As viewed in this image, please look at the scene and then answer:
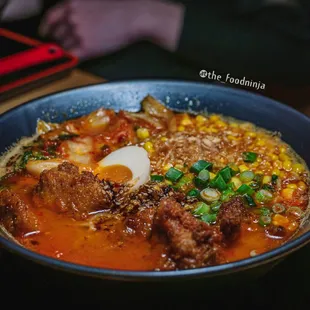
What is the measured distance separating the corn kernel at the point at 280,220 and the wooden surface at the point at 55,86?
155 centimetres

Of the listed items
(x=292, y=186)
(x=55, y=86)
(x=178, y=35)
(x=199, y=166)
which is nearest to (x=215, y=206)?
(x=199, y=166)

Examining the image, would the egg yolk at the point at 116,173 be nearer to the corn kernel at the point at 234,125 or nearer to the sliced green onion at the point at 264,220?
the sliced green onion at the point at 264,220

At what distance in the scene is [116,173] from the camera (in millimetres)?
2217

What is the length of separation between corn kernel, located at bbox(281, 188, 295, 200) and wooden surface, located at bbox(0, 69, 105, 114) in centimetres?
144

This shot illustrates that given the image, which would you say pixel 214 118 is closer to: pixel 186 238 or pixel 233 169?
pixel 233 169

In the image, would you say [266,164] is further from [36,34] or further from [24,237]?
[36,34]

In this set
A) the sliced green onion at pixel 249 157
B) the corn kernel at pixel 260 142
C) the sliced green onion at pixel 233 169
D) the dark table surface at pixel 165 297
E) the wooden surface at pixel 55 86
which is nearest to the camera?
the dark table surface at pixel 165 297

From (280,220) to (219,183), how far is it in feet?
1.02

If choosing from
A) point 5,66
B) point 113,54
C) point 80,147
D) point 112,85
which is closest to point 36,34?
point 113,54

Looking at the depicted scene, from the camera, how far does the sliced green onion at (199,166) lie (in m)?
2.23

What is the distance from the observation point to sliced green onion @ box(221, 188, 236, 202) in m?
2.05

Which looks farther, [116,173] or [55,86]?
[55,86]

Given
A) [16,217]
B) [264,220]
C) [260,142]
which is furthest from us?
[260,142]

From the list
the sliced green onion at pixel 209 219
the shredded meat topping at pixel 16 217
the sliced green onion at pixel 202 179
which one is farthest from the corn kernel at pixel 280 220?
the shredded meat topping at pixel 16 217
